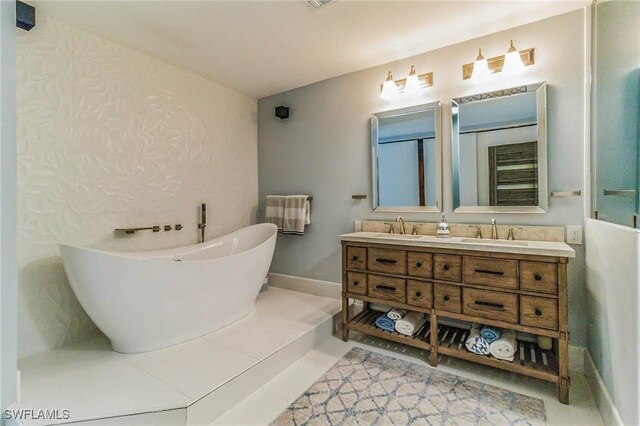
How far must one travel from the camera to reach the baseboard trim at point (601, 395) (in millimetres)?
1386

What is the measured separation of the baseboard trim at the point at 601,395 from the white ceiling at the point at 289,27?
7.46 feet

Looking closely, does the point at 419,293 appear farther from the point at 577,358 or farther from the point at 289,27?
the point at 289,27

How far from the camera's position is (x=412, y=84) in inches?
99.3

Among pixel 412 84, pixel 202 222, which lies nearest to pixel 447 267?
pixel 412 84

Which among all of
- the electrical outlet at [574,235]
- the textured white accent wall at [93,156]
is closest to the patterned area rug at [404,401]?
the electrical outlet at [574,235]

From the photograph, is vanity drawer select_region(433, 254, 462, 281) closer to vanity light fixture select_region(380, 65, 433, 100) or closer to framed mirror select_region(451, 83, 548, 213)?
framed mirror select_region(451, 83, 548, 213)

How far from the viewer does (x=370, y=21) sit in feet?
6.93

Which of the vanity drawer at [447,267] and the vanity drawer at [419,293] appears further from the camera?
the vanity drawer at [419,293]

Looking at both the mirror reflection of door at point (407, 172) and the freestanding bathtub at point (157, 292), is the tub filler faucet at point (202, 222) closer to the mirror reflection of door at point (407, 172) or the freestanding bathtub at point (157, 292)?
the freestanding bathtub at point (157, 292)

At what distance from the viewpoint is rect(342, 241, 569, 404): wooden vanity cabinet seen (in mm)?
1697

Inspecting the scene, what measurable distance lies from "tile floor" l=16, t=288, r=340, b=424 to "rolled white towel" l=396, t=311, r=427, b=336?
0.65 m

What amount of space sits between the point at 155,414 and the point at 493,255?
2037mm

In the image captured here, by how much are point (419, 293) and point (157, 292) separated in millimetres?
1736

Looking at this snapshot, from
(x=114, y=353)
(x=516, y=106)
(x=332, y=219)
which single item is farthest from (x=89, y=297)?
(x=516, y=106)
